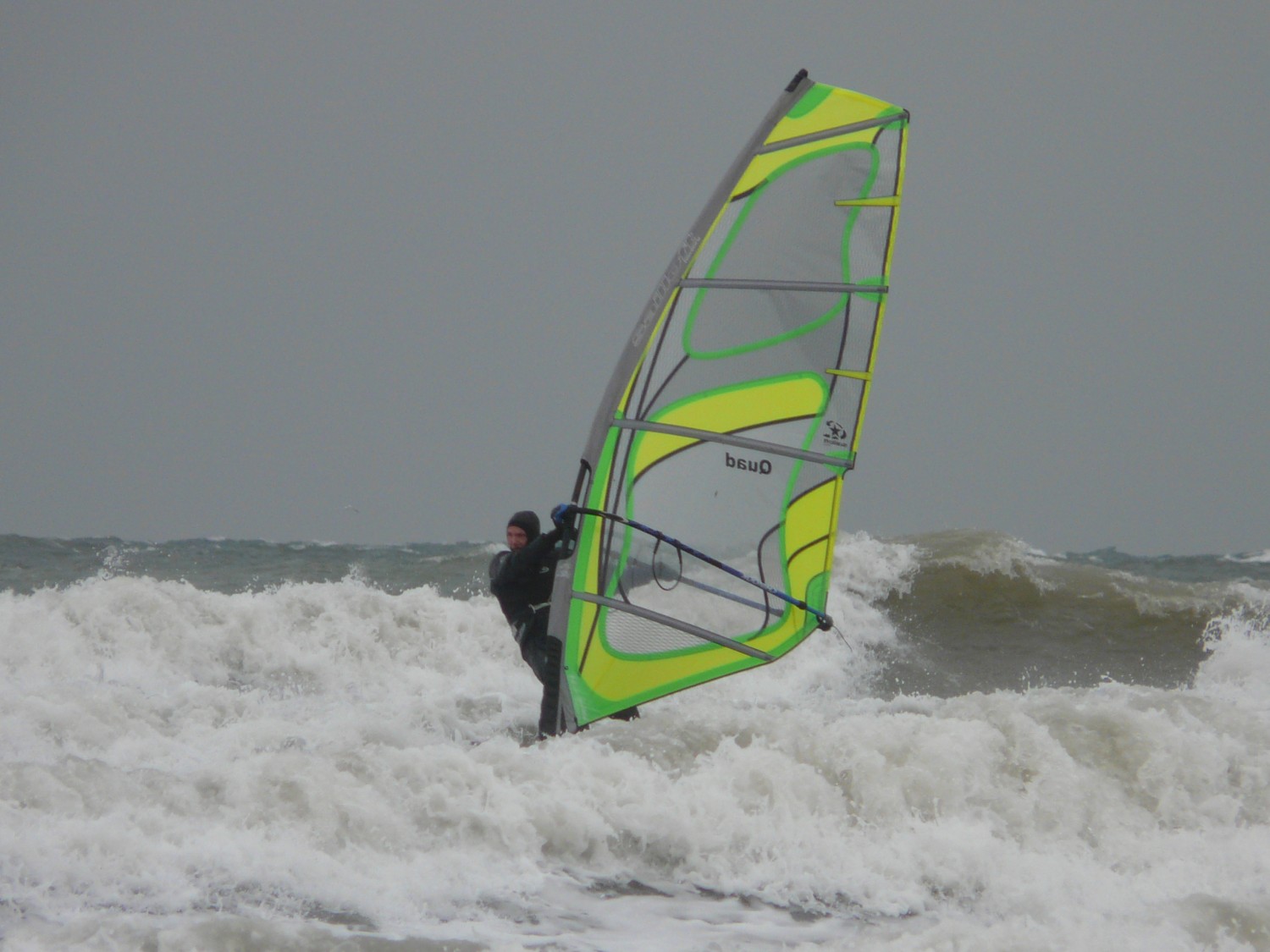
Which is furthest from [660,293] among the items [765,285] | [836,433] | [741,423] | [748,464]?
[836,433]

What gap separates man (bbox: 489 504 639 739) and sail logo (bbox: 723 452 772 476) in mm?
729

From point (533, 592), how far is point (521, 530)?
27cm

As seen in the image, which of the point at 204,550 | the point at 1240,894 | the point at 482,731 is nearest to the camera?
the point at 1240,894

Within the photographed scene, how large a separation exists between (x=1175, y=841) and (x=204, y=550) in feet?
35.4

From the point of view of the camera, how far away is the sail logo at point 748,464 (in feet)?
16.1

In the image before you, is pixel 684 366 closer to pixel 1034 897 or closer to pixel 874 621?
pixel 1034 897

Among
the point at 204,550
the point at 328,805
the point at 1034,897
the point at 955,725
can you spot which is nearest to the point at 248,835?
Result: the point at 328,805

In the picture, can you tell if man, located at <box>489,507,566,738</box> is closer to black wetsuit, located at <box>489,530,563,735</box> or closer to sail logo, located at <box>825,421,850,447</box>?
black wetsuit, located at <box>489,530,563,735</box>

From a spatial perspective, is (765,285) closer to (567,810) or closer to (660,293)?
(660,293)

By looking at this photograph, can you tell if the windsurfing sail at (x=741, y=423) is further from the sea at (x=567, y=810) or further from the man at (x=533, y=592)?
the sea at (x=567, y=810)

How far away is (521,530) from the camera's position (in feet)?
16.4

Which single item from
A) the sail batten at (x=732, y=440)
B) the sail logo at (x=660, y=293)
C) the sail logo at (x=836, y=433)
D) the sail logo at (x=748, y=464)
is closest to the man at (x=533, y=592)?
the sail batten at (x=732, y=440)

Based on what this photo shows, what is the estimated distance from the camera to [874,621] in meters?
10.4

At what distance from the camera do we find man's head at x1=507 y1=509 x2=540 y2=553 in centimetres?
500
